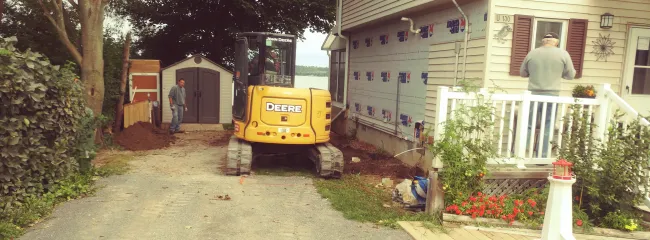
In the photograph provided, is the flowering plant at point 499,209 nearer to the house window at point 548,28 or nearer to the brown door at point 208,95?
the house window at point 548,28

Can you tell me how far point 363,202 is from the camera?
6648 mm

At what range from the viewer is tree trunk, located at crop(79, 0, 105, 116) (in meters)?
10.3

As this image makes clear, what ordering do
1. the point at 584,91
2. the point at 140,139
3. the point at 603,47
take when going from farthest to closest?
the point at 140,139 → the point at 603,47 → the point at 584,91

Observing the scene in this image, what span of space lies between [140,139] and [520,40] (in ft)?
28.9

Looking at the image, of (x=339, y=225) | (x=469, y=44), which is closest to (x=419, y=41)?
(x=469, y=44)

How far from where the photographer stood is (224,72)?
57.1 feet

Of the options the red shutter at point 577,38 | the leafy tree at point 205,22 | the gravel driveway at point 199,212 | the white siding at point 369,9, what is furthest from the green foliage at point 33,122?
the leafy tree at point 205,22

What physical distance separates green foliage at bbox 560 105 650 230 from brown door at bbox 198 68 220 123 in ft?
43.7

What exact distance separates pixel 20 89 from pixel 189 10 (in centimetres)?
1901

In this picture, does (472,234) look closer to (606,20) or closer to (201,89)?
(606,20)

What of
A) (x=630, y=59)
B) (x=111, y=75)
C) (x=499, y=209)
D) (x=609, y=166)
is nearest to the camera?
(x=609, y=166)

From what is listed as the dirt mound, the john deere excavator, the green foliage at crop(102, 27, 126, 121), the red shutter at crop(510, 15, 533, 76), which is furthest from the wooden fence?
the red shutter at crop(510, 15, 533, 76)

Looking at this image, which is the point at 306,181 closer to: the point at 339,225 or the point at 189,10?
the point at 339,225

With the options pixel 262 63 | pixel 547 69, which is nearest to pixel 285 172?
pixel 262 63
